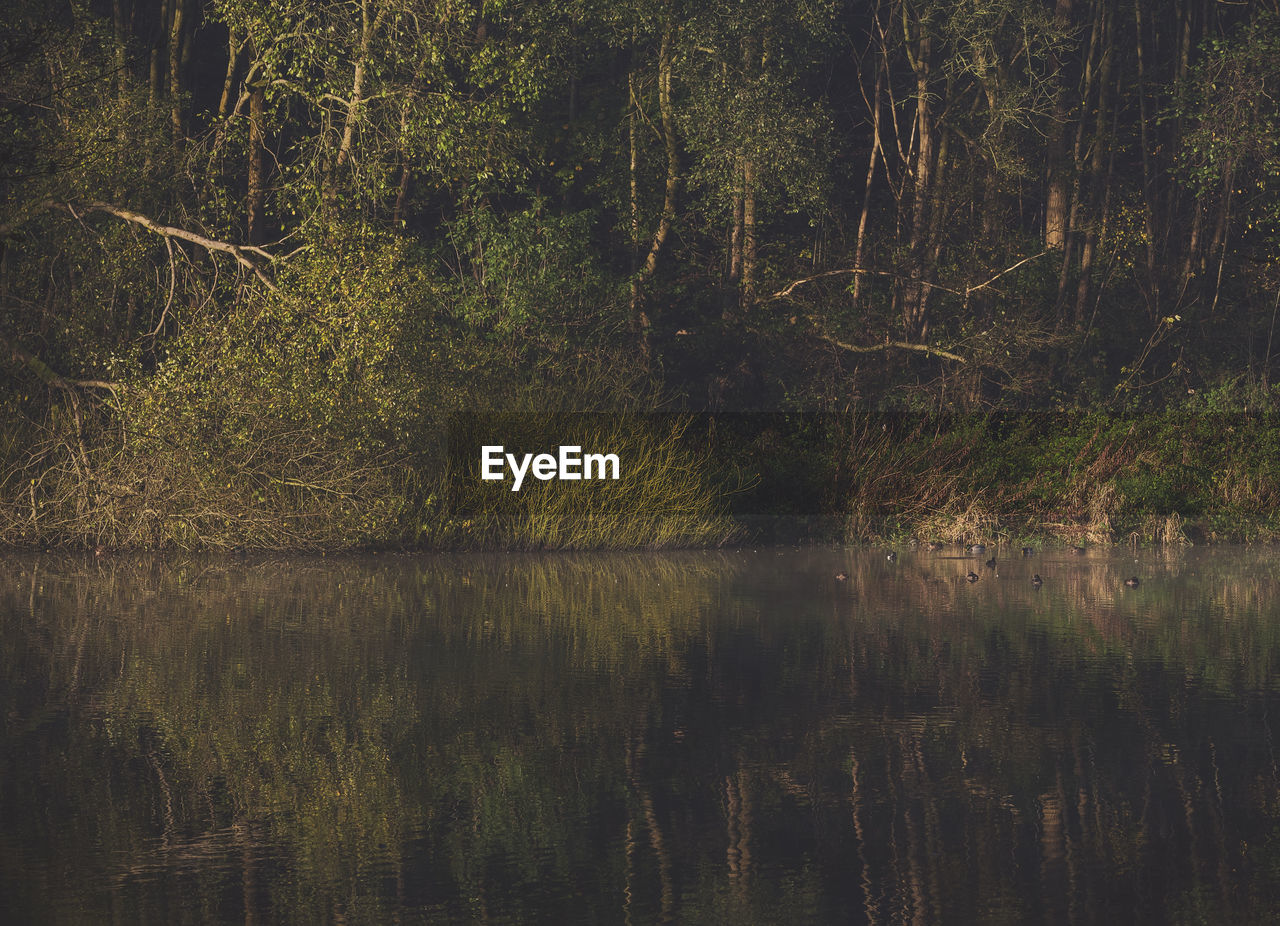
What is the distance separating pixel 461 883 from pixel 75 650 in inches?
301

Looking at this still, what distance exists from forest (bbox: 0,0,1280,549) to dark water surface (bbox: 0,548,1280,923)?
5.20m

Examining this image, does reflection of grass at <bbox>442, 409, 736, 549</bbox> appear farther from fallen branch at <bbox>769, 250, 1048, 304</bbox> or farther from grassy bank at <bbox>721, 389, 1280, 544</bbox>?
fallen branch at <bbox>769, 250, 1048, 304</bbox>

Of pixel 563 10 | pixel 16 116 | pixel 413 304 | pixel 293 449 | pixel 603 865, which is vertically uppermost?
pixel 563 10

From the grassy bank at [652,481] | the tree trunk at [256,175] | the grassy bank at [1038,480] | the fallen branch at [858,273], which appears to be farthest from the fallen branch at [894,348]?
the tree trunk at [256,175]

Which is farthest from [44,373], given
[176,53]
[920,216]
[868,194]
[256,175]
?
[920,216]

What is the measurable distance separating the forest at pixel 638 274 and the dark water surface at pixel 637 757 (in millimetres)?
5198

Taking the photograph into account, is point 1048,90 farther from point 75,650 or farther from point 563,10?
point 75,650

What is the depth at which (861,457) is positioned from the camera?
2630 centimetres

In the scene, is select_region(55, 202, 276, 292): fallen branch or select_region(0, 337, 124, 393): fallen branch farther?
select_region(55, 202, 276, 292): fallen branch

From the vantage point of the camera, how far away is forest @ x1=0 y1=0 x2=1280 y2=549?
22266mm

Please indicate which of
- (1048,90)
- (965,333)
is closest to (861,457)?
(965,333)

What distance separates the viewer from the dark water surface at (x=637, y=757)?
719 cm

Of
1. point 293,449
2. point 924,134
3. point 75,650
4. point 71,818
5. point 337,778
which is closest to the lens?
point 71,818

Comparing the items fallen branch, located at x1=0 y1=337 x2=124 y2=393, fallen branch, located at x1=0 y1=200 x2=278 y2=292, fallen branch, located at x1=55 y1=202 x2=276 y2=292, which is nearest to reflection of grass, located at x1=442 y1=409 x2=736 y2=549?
fallen branch, located at x1=55 y1=202 x2=276 y2=292
